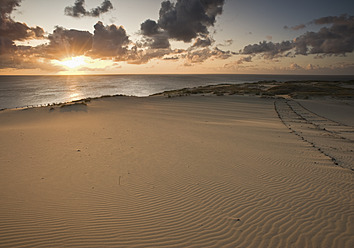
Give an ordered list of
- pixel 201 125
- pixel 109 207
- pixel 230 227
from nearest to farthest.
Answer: pixel 230 227 → pixel 109 207 → pixel 201 125

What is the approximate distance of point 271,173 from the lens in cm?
593

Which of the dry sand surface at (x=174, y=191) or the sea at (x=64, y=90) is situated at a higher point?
the sea at (x=64, y=90)

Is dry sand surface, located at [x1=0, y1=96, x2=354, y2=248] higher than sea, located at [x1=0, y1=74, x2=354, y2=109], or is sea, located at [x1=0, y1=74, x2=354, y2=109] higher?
sea, located at [x1=0, y1=74, x2=354, y2=109]

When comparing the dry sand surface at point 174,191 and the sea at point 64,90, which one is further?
the sea at point 64,90

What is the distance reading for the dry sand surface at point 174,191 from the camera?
11.3 ft

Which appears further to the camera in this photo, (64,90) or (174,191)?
(64,90)

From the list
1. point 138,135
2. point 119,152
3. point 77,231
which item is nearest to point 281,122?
point 138,135

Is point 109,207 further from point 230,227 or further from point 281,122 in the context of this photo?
point 281,122

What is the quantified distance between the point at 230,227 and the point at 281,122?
39.1 ft

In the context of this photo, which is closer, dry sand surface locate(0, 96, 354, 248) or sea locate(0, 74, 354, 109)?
dry sand surface locate(0, 96, 354, 248)

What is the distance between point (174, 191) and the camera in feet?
16.3

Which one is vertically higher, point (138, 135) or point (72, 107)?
point (72, 107)

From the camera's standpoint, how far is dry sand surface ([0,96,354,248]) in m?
3.44

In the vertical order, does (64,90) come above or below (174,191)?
above
